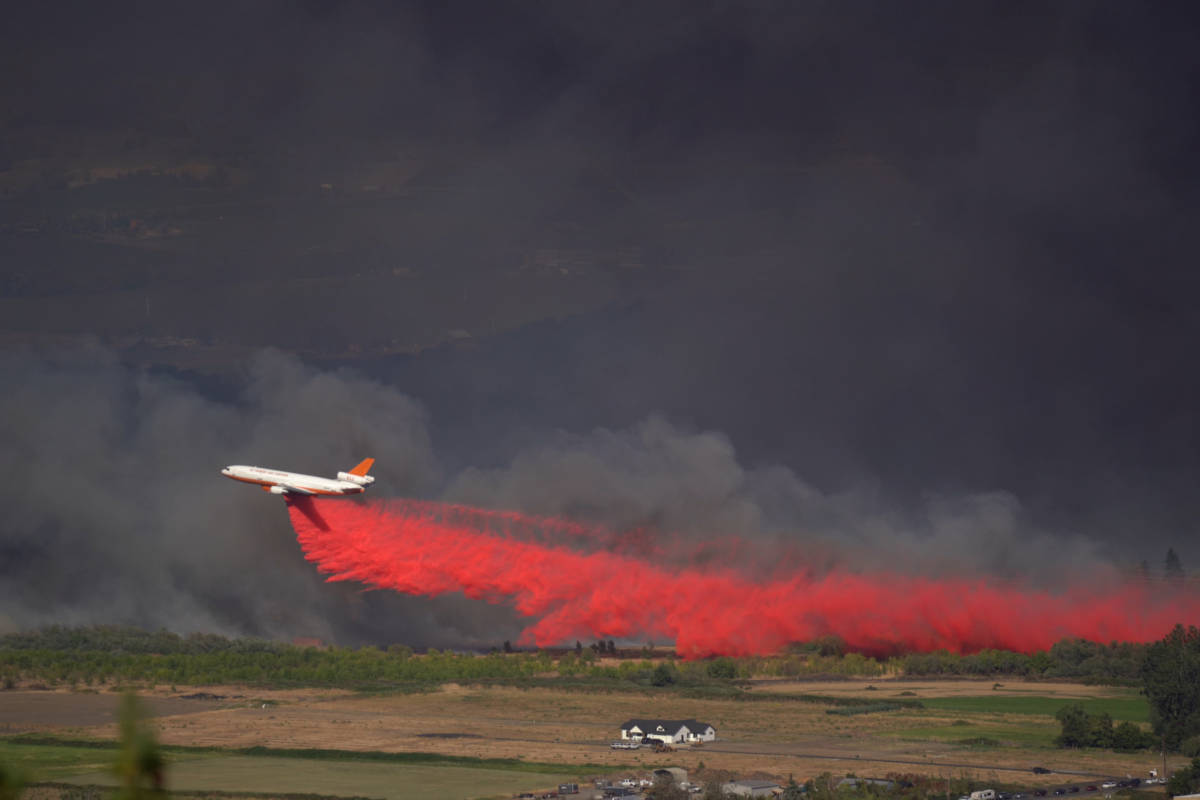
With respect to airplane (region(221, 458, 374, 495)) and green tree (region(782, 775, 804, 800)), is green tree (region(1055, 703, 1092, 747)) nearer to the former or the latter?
green tree (region(782, 775, 804, 800))

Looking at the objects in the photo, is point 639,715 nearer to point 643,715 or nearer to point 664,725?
point 643,715

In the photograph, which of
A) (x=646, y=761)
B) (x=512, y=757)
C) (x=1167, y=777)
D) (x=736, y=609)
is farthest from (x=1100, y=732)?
(x=736, y=609)

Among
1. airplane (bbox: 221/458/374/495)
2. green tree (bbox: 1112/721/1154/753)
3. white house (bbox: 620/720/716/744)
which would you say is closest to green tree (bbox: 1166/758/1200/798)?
green tree (bbox: 1112/721/1154/753)

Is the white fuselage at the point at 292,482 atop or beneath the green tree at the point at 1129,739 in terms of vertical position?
atop

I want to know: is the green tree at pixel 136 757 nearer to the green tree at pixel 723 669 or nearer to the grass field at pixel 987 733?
the grass field at pixel 987 733

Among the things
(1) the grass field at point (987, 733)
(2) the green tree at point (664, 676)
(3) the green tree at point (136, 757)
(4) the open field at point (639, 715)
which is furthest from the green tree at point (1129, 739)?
(3) the green tree at point (136, 757)
